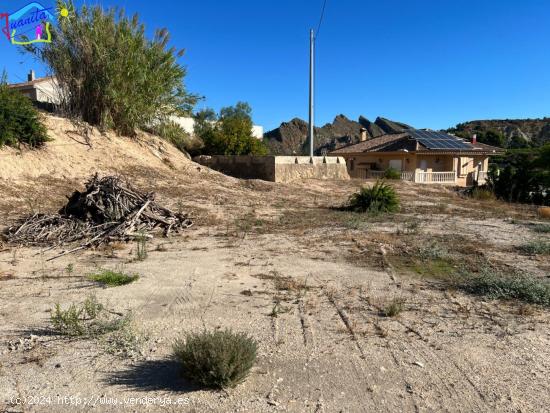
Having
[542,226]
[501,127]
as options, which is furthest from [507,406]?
[501,127]

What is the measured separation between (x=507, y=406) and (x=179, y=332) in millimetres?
2407

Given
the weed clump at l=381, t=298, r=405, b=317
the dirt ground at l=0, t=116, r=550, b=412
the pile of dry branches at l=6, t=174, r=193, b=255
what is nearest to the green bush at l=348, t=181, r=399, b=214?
the dirt ground at l=0, t=116, r=550, b=412

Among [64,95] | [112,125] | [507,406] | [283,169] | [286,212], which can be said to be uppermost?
[64,95]

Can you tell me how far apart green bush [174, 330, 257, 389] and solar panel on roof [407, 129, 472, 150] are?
3151cm

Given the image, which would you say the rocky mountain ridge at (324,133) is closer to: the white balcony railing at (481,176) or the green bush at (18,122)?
the white balcony railing at (481,176)

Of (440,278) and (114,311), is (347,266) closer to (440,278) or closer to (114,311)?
(440,278)

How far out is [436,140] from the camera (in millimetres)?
33781

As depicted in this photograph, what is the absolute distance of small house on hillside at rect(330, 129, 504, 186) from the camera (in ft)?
104

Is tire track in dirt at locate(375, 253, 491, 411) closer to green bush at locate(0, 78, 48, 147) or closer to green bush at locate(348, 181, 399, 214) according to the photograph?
green bush at locate(348, 181, 399, 214)

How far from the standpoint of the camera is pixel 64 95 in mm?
13531

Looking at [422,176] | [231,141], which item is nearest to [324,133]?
[422,176]

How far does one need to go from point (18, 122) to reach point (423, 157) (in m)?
28.5

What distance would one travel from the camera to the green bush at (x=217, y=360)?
2.72 metres

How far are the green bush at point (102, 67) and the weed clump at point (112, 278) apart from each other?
31.9ft
